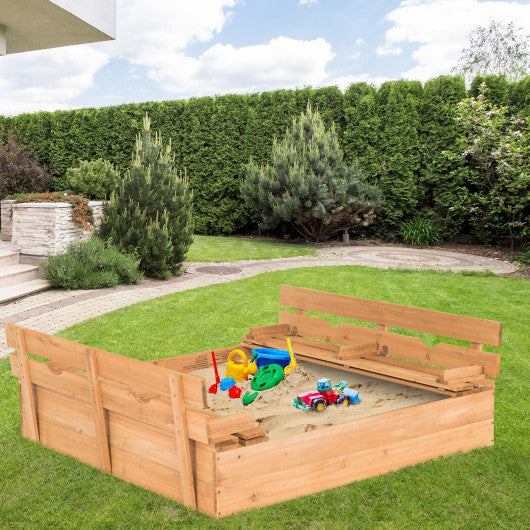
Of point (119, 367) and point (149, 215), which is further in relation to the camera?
point (149, 215)

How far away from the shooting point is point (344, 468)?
276 cm

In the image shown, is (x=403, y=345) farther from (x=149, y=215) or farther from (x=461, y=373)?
(x=149, y=215)

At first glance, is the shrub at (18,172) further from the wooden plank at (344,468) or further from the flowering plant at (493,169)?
the wooden plank at (344,468)

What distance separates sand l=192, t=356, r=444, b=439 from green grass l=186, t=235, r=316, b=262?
6.61m

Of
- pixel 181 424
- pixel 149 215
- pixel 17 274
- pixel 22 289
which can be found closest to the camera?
pixel 181 424

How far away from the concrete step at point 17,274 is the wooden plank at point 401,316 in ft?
15.8

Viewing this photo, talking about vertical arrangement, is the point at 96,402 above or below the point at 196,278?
above

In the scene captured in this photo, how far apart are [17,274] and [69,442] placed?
534cm

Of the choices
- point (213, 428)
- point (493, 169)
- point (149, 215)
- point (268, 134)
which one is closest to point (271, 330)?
point (213, 428)

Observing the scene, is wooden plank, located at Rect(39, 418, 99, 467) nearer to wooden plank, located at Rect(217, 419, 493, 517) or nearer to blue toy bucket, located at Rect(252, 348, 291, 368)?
wooden plank, located at Rect(217, 419, 493, 517)

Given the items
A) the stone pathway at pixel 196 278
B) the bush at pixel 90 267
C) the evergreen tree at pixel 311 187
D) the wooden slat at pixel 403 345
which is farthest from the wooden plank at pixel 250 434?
the evergreen tree at pixel 311 187

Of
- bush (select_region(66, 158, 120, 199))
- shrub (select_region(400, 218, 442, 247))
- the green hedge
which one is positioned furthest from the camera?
shrub (select_region(400, 218, 442, 247))

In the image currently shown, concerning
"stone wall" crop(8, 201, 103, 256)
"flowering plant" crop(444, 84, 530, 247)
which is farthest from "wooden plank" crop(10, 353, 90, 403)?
"flowering plant" crop(444, 84, 530, 247)

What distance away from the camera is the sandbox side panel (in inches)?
97.1
